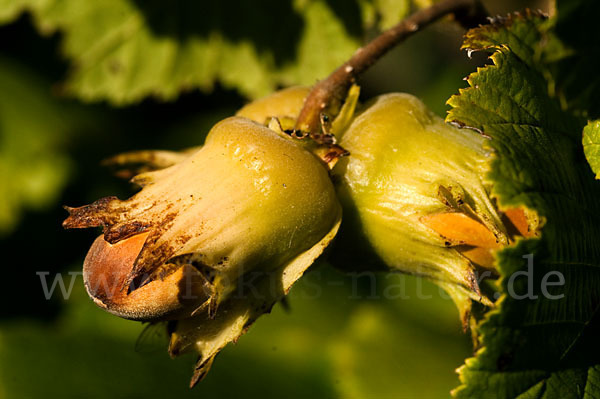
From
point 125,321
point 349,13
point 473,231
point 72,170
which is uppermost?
point 349,13

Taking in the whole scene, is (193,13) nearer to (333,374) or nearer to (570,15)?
(570,15)

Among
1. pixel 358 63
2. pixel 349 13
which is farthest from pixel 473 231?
pixel 349 13

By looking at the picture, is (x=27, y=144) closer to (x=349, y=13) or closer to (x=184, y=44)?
(x=184, y=44)

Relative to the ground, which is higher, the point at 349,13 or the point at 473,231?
the point at 349,13

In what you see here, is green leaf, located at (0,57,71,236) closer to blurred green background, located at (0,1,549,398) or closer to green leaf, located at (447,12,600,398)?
blurred green background, located at (0,1,549,398)

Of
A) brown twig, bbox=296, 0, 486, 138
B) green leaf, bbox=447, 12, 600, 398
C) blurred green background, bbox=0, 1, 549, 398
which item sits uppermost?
brown twig, bbox=296, 0, 486, 138

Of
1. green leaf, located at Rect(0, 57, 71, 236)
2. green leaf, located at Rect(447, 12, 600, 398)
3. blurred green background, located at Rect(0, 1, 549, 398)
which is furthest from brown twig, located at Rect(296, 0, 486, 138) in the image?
green leaf, located at Rect(0, 57, 71, 236)

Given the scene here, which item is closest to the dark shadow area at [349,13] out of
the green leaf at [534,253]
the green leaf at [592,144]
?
the green leaf at [534,253]

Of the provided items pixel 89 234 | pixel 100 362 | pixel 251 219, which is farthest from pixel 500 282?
pixel 89 234
